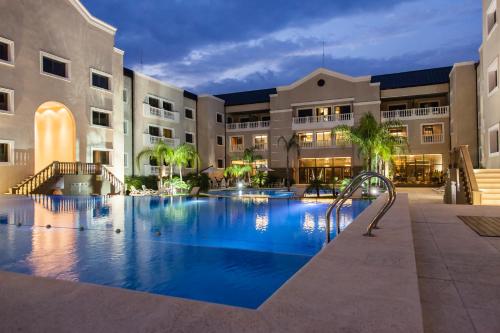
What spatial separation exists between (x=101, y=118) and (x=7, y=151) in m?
6.99

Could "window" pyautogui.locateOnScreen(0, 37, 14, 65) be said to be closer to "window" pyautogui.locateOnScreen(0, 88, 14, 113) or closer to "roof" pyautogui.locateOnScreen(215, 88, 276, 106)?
"window" pyautogui.locateOnScreen(0, 88, 14, 113)

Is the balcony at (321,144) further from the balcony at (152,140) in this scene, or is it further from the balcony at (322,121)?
the balcony at (152,140)

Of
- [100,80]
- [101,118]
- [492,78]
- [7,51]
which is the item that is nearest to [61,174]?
Answer: [101,118]

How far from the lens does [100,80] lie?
84.2 ft

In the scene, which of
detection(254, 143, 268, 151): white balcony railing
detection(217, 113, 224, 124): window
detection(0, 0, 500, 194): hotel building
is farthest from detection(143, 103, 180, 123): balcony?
detection(254, 143, 268, 151): white balcony railing

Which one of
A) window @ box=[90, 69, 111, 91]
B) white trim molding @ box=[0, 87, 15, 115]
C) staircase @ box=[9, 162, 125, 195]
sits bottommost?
staircase @ box=[9, 162, 125, 195]

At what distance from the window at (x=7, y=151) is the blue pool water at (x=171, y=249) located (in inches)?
340

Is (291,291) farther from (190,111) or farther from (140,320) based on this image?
(190,111)

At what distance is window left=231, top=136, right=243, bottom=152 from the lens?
129 ft

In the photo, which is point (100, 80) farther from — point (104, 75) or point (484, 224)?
point (484, 224)

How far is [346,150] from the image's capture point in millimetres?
33594

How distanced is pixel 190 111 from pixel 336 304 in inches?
1379

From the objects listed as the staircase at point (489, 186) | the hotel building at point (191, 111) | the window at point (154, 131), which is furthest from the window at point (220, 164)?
the staircase at point (489, 186)

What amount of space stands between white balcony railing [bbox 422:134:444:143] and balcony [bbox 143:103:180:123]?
22261 mm
